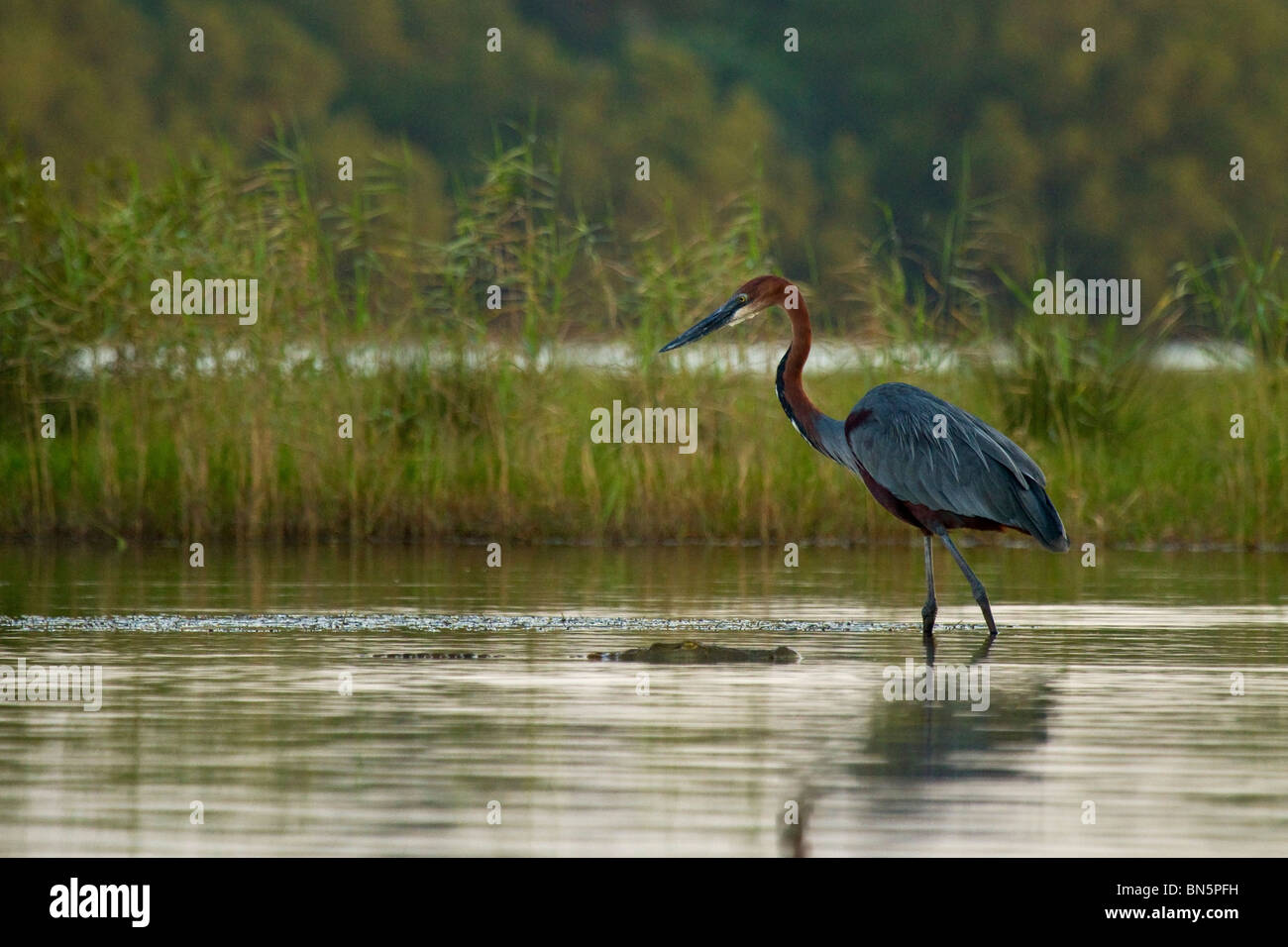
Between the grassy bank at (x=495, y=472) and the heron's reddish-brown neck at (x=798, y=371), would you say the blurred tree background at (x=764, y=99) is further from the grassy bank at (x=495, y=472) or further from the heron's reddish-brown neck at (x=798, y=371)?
the heron's reddish-brown neck at (x=798, y=371)

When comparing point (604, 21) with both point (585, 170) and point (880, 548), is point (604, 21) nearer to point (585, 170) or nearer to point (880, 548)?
point (585, 170)

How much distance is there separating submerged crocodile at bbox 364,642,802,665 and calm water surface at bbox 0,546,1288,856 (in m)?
0.17

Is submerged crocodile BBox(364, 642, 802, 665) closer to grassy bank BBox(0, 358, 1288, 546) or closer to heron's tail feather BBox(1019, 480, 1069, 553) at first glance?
heron's tail feather BBox(1019, 480, 1069, 553)

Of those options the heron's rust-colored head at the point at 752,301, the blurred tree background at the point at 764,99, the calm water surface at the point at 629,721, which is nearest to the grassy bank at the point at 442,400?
the calm water surface at the point at 629,721

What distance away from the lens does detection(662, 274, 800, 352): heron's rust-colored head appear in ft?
40.4

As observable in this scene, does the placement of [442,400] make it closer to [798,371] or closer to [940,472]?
[798,371]

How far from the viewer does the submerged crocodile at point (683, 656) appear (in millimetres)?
9883

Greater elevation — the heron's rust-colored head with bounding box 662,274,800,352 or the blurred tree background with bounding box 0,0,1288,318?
the blurred tree background with bounding box 0,0,1288,318

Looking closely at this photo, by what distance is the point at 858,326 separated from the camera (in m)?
17.3

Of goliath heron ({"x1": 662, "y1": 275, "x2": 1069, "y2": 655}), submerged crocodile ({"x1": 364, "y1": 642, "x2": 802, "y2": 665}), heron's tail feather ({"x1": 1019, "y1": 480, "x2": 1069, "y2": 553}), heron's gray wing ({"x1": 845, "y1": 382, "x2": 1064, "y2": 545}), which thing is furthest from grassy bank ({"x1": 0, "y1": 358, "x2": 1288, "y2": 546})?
submerged crocodile ({"x1": 364, "y1": 642, "x2": 802, "y2": 665})

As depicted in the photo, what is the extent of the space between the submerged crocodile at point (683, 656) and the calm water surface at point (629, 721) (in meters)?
0.17

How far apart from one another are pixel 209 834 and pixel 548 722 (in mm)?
2136

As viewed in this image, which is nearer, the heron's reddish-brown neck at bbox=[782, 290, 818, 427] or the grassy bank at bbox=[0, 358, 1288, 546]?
the heron's reddish-brown neck at bbox=[782, 290, 818, 427]

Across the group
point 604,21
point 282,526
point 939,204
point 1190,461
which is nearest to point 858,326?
point 1190,461
